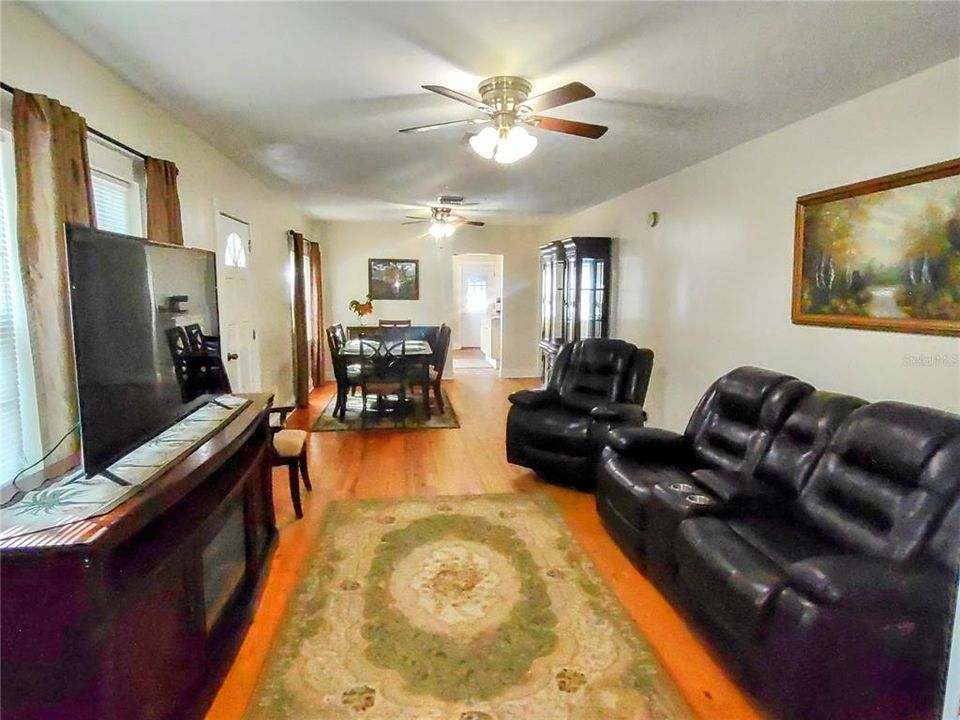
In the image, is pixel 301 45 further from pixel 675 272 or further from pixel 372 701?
pixel 675 272

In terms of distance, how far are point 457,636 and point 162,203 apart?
2605 mm

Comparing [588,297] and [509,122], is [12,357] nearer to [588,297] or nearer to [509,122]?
[509,122]

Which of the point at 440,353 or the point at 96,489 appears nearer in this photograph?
the point at 96,489

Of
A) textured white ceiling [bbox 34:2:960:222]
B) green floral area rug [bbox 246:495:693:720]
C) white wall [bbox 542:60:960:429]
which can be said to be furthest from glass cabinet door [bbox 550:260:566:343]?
green floral area rug [bbox 246:495:693:720]

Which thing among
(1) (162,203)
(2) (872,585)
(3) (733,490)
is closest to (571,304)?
(3) (733,490)

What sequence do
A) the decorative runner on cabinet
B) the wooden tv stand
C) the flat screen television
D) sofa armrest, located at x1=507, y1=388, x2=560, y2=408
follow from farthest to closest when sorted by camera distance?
sofa armrest, located at x1=507, y1=388, x2=560, y2=408, the flat screen television, the decorative runner on cabinet, the wooden tv stand

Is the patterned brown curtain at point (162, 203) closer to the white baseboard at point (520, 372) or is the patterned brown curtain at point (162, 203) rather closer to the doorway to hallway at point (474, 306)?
the white baseboard at point (520, 372)

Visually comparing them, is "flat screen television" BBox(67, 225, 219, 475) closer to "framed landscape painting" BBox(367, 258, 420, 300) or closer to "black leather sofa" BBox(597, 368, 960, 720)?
"black leather sofa" BBox(597, 368, 960, 720)

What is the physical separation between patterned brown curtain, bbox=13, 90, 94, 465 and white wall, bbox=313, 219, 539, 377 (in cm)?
567

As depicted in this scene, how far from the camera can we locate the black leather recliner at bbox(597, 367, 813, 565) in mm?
2621

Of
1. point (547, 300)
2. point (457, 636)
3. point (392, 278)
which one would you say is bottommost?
point (457, 636)

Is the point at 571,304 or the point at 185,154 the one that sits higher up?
the point at 185,154

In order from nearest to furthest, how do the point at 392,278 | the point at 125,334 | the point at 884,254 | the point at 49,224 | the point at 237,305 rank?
the point at 125,334 → the point at 49,224 → the point at 884,254 → the point at 237,305 → the point at 392,278

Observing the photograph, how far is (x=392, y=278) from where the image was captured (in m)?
7.89
